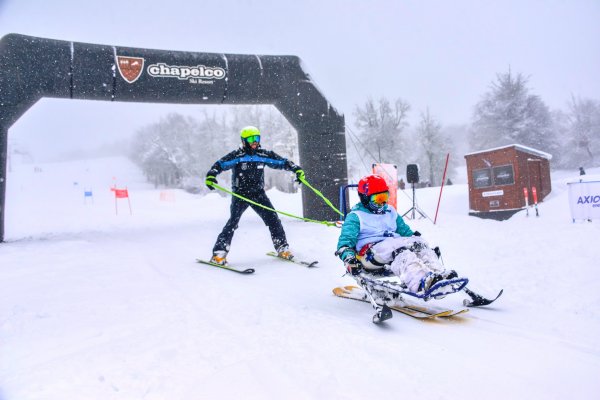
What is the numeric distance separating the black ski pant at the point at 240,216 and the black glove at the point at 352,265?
9.13 feet

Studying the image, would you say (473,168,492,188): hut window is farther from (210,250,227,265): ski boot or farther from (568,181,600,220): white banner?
(210,250,227,265): ski boot

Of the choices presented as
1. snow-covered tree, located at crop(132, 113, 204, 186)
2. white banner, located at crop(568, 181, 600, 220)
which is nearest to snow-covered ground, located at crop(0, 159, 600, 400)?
white banner, located at crop(568, 181, 600, 220)

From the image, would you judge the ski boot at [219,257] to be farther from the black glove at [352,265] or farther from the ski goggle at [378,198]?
the ski goggle at [378,198]

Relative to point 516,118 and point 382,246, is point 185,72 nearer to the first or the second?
point 382,246

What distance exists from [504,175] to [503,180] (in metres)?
0.22

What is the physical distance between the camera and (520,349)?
9.03ft

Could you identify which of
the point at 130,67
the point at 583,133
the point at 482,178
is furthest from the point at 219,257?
the point at 583,133

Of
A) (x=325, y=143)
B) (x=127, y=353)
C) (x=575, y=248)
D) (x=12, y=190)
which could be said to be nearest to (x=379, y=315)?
(x=127, y=353)

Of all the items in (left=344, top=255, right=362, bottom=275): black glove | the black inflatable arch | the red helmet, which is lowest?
(left=344, top=255, right=362, bottom=275): black glove

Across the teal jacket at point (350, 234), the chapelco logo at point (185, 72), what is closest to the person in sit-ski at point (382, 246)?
the teal jacket at point (350, 234)

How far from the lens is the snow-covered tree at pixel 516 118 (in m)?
34.8

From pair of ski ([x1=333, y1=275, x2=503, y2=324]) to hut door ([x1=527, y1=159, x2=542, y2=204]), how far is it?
580 inches

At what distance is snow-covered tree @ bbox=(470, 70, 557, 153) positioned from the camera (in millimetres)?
34812

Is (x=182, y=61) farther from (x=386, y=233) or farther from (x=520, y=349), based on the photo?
(x=520, y=349)
